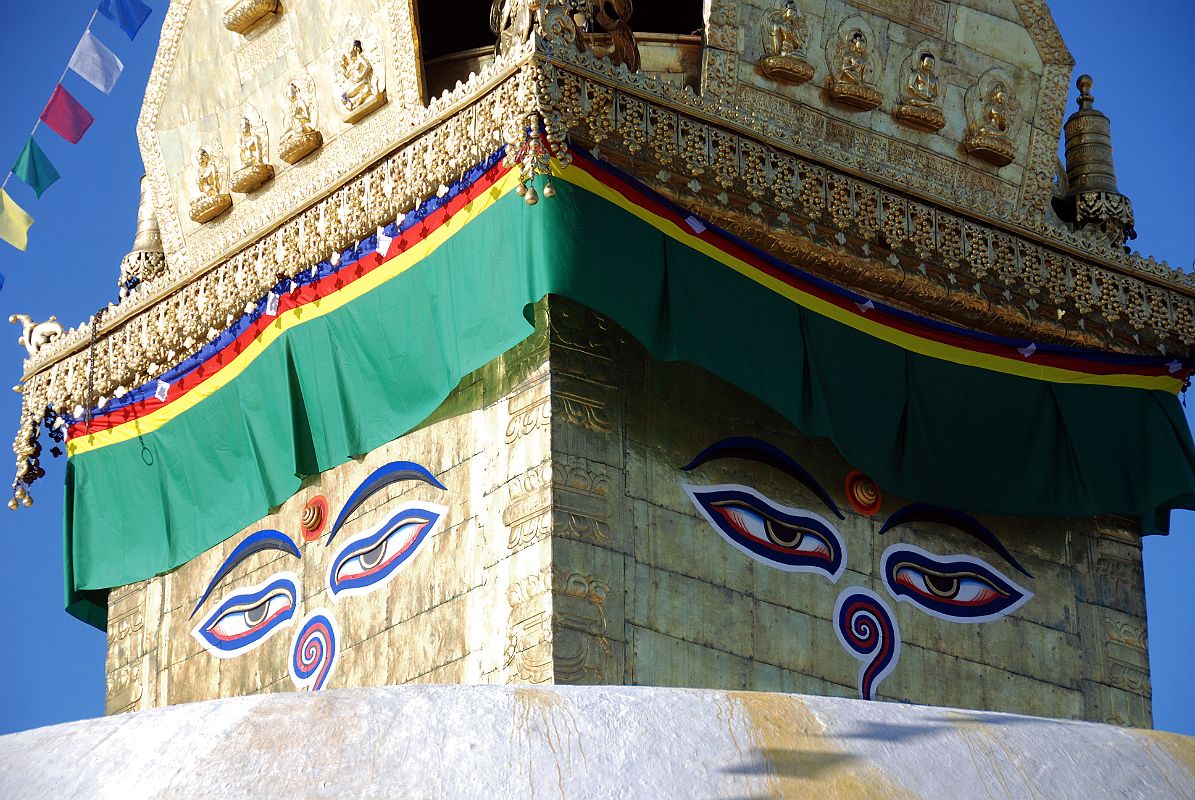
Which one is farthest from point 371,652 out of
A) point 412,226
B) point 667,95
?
point 667,95

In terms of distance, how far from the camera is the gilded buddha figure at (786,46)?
1591 cm

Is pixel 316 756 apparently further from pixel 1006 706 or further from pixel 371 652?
pixel 1006 706

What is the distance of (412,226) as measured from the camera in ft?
51.0

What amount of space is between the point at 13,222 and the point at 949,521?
6.76 m

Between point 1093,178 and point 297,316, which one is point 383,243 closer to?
point 297,316

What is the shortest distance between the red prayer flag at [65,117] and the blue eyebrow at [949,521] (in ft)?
20.4

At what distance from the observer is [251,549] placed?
16531 millimetres

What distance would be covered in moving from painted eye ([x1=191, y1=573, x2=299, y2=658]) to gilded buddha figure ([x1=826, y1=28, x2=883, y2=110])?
4818 mm

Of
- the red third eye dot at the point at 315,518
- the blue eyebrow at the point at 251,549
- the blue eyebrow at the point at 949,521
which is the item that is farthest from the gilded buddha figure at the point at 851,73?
the blue eyebrow at the point at 251,549

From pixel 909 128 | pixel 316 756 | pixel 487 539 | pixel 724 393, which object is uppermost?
pixel 909 128

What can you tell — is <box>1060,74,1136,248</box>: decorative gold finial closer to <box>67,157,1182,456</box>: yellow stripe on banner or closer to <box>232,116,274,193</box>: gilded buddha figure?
<box>67,157,1182,456</box>: yellow stripe on banner

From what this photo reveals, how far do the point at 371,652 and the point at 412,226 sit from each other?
107 inches

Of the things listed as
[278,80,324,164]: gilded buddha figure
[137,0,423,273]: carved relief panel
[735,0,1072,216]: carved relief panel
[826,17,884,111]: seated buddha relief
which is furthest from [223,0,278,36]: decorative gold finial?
[826,17,884,111]: seated buddha relief

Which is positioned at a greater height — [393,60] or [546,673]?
[393,60]
